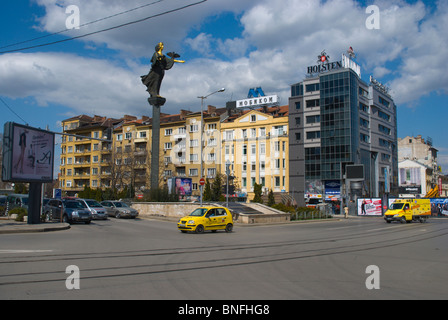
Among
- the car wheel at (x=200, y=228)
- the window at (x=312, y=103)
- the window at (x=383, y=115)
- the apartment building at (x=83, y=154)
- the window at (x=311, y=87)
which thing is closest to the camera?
the car wheel at (x=200, y=228)

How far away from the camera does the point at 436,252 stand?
14812 mm

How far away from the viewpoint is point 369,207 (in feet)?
180

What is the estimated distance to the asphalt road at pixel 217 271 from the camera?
7.47 meters

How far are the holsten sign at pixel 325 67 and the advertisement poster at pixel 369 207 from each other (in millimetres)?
26095

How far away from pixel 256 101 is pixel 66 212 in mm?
53535

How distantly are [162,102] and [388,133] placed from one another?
59.4 metres

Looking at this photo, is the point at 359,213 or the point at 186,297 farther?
the point at 359,213

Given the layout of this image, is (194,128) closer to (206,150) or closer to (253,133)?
(206,150)

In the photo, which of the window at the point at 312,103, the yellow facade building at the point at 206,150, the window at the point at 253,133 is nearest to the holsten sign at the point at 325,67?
the window at the point at 312,103

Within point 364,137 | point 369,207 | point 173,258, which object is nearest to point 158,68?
point 173,258

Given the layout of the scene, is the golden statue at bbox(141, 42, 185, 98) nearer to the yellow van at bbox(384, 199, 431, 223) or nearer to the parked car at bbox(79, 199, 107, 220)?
the parked car at bbox(79, 199, 107, 220)

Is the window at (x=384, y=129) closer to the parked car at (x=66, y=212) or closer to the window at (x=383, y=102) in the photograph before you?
the window at (x=383, y=102)
